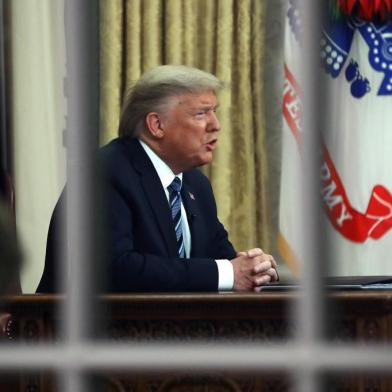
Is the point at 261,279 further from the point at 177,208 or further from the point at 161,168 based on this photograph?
the point at 161,168

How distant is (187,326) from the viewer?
266cm

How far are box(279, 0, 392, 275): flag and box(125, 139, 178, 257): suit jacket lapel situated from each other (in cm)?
115

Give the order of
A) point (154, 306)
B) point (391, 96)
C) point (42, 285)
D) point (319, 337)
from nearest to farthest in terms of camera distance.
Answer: point (319, 337) → point (154, 306) → point (42, 285) → point (391, 96)

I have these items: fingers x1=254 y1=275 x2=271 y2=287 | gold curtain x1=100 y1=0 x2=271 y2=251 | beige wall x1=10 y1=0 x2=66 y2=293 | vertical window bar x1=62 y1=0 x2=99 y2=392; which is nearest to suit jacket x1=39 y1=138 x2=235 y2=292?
fingers x1=254 y1=275 x2=271 y2=287

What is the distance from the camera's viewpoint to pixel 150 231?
303 cm

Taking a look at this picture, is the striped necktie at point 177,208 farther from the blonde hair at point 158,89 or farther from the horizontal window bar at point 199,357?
the horizontal window bar at point 199,357

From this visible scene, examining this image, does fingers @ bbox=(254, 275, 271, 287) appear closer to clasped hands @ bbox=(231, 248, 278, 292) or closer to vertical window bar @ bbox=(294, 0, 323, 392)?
clasped hands @ bbox=(231, 248, 278, 292)

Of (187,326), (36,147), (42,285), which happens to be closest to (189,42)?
(36,147)

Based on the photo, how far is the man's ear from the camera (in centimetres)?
327

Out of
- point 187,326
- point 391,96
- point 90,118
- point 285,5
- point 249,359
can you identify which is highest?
point 285,5

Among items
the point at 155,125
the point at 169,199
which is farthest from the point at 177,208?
the point at 155,125

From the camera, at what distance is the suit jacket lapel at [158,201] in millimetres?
3043

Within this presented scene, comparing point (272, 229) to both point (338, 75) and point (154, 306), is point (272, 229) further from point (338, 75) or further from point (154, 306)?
point (154, 306)

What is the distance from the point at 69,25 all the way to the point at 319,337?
0.24m
